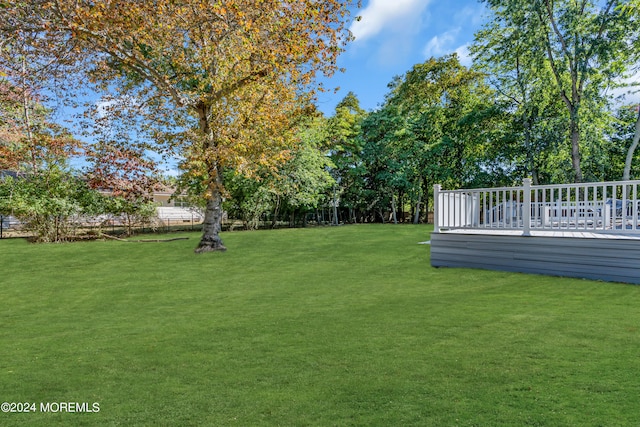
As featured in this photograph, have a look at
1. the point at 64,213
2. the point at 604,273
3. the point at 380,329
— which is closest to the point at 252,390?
the point at 380,329

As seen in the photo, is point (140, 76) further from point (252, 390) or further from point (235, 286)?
point (252, 390)

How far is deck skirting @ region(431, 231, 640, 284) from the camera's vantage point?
18.5 ft

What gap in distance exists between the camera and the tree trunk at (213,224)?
427 inches

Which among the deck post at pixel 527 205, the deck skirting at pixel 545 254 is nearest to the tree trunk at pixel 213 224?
the deck skirting at pixel 545 254

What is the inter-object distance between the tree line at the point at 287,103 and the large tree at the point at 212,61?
5cm

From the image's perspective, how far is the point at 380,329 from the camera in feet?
12.2

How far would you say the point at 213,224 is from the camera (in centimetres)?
1112

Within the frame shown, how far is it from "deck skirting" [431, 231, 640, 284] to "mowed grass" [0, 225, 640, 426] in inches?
15.0

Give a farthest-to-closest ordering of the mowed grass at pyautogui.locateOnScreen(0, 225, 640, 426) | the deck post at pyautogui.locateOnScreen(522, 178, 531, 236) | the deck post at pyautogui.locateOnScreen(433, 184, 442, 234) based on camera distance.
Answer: the deck post at pyautogui.locateOnScreen(433, 184, 442, 234) → the deck post at pyautogui.locateOnScreen(522, 178, 531, 236) → the mowed grass at pyautogui.locateOnScreen(0, 225, 640, 426)

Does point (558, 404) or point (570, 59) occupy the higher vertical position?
point (570, 59)

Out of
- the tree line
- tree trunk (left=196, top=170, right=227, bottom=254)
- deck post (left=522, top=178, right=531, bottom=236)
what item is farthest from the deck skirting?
tree trunk (left=196, top=170, right=227, bottom=254)

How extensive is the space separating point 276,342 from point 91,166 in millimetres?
13463

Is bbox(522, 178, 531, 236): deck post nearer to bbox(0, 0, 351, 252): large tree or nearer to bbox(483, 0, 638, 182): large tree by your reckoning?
bbox(0, 0, 351, 252): large tree

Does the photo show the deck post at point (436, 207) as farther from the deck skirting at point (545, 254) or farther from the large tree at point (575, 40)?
the large tree at point (575, 40)
